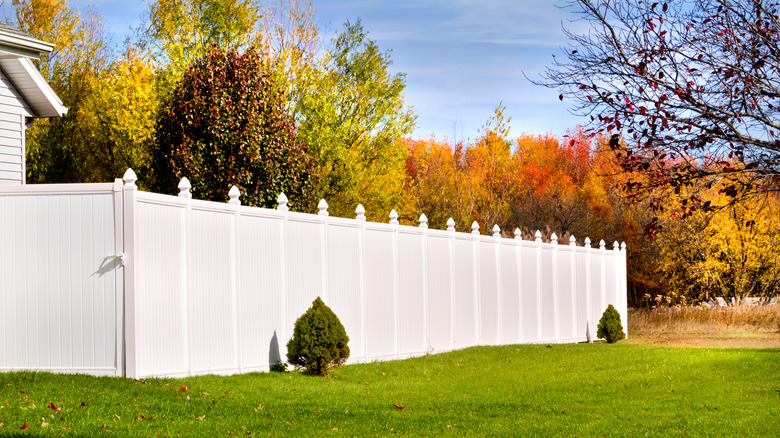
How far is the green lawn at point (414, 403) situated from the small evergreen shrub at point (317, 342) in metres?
0.29

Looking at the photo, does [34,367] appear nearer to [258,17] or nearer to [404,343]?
[404,343]

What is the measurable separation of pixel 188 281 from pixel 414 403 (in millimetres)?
2959

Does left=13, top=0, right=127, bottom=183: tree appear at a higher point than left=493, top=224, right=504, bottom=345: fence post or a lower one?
higher

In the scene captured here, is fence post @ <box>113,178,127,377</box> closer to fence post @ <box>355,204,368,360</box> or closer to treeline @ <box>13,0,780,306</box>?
fence post @ <box>355,204,368,360</box>

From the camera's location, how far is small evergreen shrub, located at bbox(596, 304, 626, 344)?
19641 millimetres


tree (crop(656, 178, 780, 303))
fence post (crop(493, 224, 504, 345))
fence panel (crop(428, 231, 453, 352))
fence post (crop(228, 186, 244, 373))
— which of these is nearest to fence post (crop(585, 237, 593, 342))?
fence post (crop(493, 224, 504, 345))

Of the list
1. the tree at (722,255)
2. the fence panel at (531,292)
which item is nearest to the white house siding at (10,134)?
the fence panel at (531,292)

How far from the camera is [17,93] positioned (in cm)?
1281

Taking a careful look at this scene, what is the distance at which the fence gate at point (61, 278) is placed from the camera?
8844 mm

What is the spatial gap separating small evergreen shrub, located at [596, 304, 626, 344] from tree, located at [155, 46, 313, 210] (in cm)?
787

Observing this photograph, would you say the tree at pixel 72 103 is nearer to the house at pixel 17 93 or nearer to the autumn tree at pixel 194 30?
the autumn tree at pixel 194 30

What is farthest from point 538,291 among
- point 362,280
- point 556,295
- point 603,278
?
point 362,280

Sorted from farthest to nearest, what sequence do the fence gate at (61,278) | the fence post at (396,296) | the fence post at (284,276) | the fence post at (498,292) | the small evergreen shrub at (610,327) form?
the small evergreen shrub at (610,327)
the fence post at (498,292)
the fence post at (396,296)
the fence post at (284,276)
the fence gate at (61,278)

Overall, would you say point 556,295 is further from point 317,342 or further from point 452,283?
point 317,342
